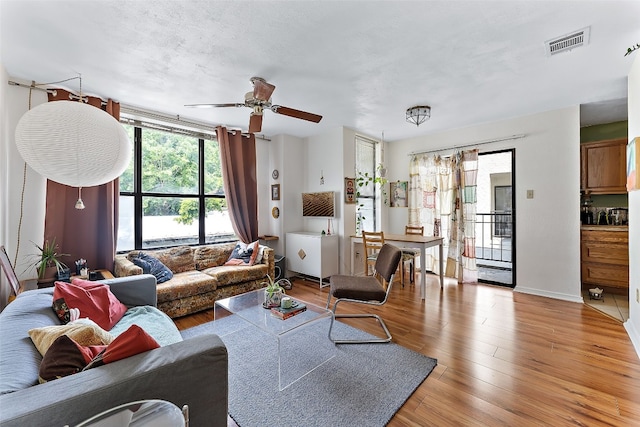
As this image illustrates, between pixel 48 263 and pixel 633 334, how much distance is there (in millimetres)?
5583

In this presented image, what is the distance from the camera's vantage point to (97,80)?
2.69 metres

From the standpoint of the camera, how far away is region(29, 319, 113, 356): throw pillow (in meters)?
1.32

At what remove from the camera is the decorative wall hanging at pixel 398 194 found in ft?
Answer: 17.4

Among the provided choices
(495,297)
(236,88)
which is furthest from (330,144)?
(495,297)

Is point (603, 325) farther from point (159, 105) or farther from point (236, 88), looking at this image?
point (159, 105)

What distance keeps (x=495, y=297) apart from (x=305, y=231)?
306 centimetres

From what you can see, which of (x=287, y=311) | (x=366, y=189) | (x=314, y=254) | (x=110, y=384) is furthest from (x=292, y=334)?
(x=366, y=189)

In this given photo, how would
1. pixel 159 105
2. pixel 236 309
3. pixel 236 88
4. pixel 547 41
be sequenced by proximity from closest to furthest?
pixel 547 41
pixel 236 309
pixel 236 88
pixel 159 105

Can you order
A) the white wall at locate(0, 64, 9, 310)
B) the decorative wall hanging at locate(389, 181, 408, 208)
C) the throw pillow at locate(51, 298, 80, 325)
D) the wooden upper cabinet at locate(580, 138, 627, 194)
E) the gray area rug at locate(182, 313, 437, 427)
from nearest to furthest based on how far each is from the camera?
1. the gray area rug at locate(182, 313, 437, 427)
2. the throw pillow at locate(51, 298, 80, 325)
3. the white wall at locate(0, 64, 9, 310)
4. the wooden upper cabinet at locate(580, 138, 627, 194)
5. the decorative wall hanging at locate(389, 181, 408, 208)

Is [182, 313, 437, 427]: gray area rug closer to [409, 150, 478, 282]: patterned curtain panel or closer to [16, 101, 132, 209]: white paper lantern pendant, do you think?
[16, 101, 132, 209]: white paper lantern pendant

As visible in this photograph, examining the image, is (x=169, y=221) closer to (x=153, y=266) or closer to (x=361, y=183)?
(x=153, y=266)

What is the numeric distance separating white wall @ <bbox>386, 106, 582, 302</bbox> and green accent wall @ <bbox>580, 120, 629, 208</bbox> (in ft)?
3.81

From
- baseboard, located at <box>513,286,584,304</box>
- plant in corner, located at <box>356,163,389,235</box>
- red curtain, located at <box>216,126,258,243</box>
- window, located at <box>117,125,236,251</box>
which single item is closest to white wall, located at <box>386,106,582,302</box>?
baseboard, located at <box>513,286,584,304</box>

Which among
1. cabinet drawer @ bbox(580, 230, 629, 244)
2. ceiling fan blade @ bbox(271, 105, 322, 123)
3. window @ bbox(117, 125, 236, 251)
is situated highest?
ceiling fan blade @ bbox(271, 105, 322, 123)
